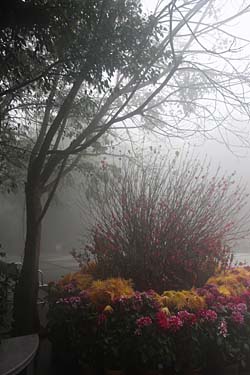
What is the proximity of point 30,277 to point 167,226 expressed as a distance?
1.62 m

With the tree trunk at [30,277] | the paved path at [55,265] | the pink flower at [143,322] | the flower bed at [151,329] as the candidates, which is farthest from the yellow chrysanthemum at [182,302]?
the paved path at [55,265]

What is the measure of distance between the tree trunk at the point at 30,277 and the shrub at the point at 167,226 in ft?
2.34

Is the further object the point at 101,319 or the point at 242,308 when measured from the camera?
the point at 242,308

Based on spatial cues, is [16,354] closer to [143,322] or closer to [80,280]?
[143,322]

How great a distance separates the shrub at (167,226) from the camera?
4781 millimetres

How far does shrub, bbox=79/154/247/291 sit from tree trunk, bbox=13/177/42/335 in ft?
2.34

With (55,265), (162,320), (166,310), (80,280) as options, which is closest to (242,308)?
(166,310)

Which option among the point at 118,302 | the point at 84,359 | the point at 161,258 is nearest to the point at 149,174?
the point at 161,258

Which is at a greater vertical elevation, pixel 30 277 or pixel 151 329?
pixel 30 277

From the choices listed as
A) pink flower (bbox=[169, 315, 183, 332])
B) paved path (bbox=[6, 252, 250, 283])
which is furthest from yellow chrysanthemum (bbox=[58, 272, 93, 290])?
paved path (bbox=[6, 252, 250, 283])

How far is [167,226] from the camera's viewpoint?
16.0ft

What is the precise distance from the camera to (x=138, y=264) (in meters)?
4.77

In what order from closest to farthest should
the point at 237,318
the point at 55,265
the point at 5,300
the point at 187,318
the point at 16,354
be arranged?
the point at 16,354 → the point at 5,300 → the point at 187,318 → the point at 237,318 → the point at 55,265

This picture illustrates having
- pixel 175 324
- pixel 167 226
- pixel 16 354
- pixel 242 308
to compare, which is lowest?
pixel 16 354
